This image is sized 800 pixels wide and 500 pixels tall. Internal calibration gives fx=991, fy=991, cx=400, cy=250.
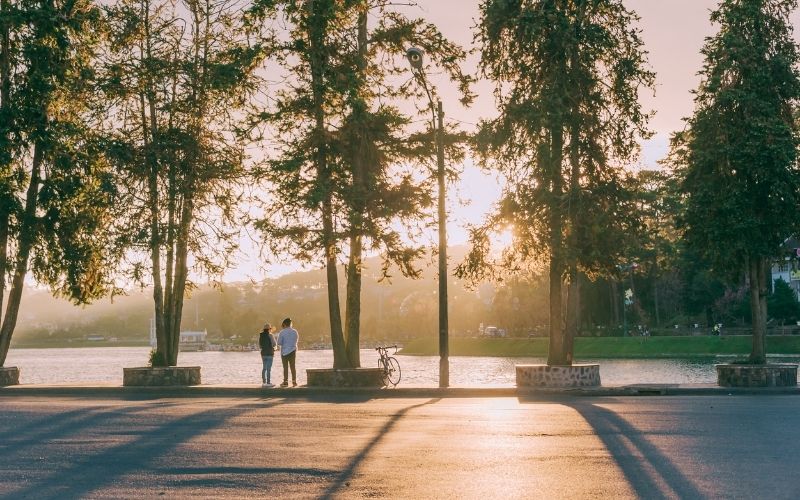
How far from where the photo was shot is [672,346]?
71.8 metres

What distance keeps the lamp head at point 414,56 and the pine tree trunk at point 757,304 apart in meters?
10.5

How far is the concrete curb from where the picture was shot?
971 inches

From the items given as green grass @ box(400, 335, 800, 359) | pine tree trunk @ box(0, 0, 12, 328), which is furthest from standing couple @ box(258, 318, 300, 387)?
green grass @ box(400, 335, 800, 359)

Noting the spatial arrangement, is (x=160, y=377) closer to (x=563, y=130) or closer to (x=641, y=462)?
(x=563, y=130)

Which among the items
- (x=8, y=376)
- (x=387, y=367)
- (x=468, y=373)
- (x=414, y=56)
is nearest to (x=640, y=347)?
(x=468, y=373)

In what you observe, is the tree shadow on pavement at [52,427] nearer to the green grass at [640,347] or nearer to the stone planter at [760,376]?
the stone planter at [760,376]

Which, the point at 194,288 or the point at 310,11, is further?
the point at 194,288

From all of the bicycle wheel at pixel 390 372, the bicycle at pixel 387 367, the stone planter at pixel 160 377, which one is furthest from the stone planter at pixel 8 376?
the bicycle wheel at pixel 390 372

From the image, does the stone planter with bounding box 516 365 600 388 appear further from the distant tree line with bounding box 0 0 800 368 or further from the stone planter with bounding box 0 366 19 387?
the stone planter with bounding box 0 366 19 387

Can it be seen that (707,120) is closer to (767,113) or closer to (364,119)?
(767,113)

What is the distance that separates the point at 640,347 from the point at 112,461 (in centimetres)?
6463

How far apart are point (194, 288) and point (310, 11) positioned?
32.8 feet

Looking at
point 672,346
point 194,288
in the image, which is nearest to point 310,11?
point 194,288

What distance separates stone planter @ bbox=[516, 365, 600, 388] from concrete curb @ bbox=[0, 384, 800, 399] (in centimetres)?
76
